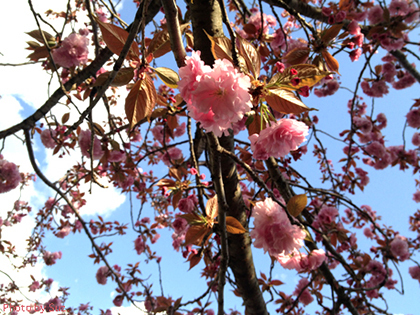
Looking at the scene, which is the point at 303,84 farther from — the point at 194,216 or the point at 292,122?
the point at 194,216

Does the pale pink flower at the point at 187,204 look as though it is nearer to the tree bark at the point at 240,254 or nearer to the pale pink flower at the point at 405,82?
the tree bark at the point at 240,254

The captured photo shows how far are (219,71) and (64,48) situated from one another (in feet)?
4.58

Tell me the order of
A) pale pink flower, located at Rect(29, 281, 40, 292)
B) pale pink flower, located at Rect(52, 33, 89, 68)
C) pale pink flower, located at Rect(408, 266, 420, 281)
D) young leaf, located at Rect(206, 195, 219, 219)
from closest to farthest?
young leaf, located at Rect(206, 195, 219, 219)
pale pink flower, located at Rect(52, 33, 89, 68)
pale pink flower, located at Rect(408, 266, 420, 281)
pale pink flower, located at Rect(29, 281, 40, 292)

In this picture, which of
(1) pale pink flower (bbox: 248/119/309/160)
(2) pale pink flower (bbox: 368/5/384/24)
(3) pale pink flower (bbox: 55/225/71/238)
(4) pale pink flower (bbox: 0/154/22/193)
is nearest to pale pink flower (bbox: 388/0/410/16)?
(2) pale pink flower (bbox: 368/5/384/24)

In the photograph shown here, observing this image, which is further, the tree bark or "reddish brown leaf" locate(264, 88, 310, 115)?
the tree bark

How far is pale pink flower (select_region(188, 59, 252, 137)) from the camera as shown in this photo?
20.5 inches

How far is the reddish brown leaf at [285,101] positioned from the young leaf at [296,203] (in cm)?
31

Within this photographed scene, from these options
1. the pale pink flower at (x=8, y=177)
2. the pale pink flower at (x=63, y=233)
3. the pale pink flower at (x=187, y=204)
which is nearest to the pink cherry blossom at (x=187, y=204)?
the pale pink flower at (x=187, y=204)

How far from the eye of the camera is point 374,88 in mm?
2787

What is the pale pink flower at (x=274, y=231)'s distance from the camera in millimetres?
798

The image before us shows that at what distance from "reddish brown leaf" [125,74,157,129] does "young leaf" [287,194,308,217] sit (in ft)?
1.72

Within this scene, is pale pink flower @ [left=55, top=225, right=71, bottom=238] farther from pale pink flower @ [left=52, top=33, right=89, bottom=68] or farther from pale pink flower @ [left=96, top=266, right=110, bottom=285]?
pale pink flower @ [left=52, top=33, right=89, bottom=68]

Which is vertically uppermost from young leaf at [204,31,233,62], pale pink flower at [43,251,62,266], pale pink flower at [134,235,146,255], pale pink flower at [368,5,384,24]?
pale pink flower at [368,5,384,24]

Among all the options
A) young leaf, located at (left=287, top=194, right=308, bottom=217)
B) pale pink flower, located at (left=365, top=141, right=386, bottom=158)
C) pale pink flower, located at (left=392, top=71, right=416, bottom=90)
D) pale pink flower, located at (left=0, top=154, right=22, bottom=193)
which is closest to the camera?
young leaf, located at (left=287, top=194, right=308, bottom=217)
